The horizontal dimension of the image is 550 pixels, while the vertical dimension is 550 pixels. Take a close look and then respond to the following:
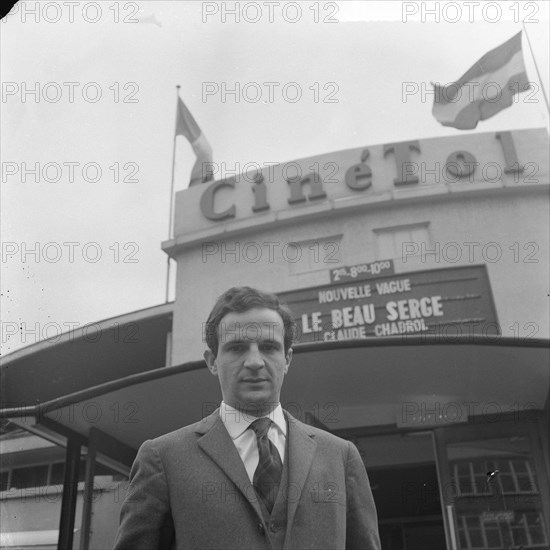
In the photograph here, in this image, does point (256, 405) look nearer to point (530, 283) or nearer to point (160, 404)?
point (160, 404)

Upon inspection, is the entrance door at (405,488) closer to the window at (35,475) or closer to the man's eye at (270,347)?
the window at (35,475)

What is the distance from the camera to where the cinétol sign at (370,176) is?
944 centimetres

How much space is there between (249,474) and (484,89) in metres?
10.3

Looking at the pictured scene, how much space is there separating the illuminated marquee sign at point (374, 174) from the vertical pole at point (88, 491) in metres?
4.46

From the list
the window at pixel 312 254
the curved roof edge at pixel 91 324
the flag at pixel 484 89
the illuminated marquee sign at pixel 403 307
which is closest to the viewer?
the illuminated marquee sign at pixel 403 307

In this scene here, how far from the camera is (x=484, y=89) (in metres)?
10.5

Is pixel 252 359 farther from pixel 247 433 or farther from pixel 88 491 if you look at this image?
pixel 88 491

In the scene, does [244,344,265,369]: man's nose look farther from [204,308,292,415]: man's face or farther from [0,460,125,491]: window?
[0,460,125,491]: window

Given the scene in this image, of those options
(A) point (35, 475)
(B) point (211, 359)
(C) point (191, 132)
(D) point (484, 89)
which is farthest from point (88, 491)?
(D) point (484, 89)

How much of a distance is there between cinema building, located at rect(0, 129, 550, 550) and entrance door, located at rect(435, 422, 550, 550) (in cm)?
2

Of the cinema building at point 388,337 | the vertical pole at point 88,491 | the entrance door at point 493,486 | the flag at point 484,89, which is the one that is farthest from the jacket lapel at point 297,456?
the flag at point 484,89

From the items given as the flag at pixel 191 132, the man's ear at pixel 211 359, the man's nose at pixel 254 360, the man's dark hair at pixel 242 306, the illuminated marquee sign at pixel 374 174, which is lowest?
the man's nose at pixel 254 360

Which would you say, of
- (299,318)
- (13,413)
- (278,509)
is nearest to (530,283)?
(299,318)

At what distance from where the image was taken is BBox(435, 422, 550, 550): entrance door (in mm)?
6453
